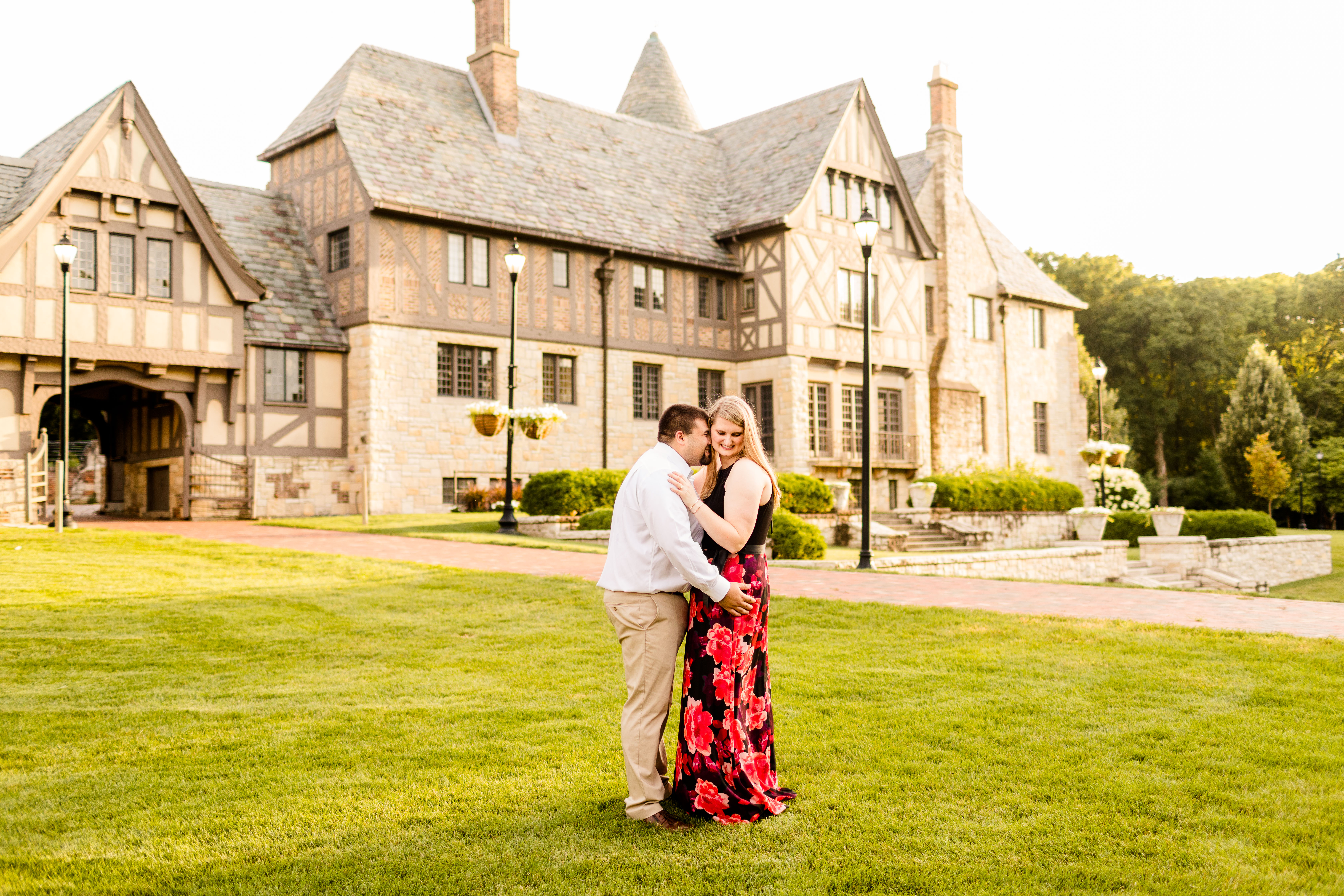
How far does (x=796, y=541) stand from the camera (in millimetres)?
18250

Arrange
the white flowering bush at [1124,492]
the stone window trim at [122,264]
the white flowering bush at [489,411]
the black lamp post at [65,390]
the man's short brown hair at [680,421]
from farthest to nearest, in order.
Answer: the white flowering bush at [1124,492], the stone window trim at [122,264], the white flowering bush at [489,411], the black lamp post at [65,390], the man's short brown hair at [680,421]

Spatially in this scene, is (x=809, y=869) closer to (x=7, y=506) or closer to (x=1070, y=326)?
(x=7, y=506)

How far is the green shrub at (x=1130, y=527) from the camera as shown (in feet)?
97.9

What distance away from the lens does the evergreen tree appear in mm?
43188

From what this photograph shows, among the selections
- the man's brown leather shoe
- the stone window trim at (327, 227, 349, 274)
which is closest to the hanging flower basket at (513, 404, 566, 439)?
the stone window trim at (327, 227, 349, 274)

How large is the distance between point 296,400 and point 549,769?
21.7m

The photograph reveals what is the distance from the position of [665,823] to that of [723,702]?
58cm

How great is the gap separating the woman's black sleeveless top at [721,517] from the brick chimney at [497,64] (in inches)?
1046

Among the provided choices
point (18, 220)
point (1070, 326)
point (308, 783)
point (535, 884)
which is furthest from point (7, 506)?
point (1070, 326)

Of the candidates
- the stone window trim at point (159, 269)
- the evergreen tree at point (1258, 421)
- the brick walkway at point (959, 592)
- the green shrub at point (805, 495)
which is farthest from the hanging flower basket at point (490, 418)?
the evergreen tree at point (1258, 421)

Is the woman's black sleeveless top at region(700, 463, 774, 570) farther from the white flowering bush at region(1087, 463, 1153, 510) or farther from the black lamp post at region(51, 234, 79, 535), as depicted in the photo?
the white flowering bush at region(1087, 463, 1153, 510)

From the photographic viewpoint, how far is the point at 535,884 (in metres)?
4.16

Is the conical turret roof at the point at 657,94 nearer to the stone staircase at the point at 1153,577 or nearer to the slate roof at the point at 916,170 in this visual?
the slate roof at the point at 916,170

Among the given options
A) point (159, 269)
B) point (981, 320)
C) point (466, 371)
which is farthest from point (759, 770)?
point (981, 320)
